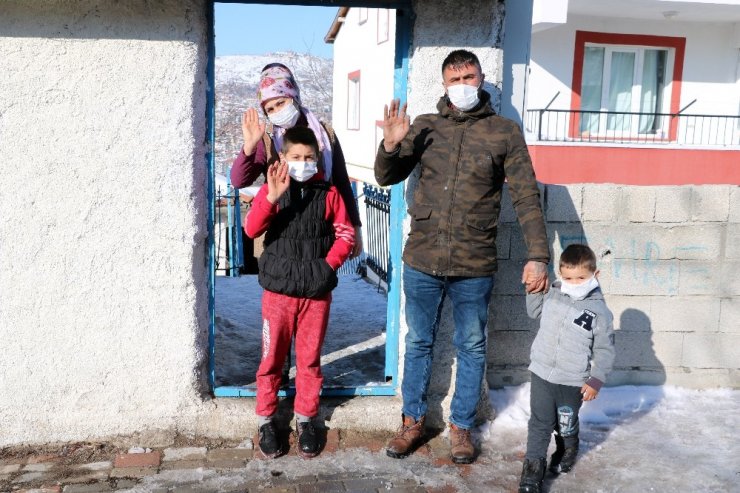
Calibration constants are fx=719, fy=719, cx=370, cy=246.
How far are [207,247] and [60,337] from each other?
871 mm

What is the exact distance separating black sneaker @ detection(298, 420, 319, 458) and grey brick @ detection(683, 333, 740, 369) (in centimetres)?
252

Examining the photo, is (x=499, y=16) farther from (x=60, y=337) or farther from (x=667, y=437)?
(x=60, y=337)

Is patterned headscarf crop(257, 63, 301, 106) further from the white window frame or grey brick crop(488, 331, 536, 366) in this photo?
the white window frame

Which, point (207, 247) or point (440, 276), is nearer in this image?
point (440, 276)

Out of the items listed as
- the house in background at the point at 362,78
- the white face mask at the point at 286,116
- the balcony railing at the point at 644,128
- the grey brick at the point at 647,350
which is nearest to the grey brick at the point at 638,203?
the grey brick at the point at 647,350

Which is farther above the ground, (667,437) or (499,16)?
(499,16)

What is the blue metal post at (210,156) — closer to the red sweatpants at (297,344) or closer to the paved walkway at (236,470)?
the red sweatpants at (297,344)

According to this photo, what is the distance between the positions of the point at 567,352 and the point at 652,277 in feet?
4.96

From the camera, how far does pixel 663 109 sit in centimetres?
1574

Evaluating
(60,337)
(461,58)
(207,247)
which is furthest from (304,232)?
(60,337)

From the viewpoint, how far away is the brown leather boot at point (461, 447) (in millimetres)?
3670

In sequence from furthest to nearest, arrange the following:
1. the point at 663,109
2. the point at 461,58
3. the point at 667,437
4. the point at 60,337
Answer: the point at 663,109
the point at 667,437
the point at 60,337
the point at 461,58

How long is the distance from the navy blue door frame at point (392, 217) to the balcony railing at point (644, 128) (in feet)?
35.7

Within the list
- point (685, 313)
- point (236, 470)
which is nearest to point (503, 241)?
point (685, 313)
